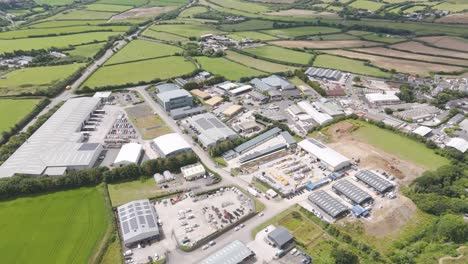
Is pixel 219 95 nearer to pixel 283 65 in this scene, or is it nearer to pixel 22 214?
pixel 283 65

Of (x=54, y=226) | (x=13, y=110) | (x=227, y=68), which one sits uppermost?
(x=227, y=68)

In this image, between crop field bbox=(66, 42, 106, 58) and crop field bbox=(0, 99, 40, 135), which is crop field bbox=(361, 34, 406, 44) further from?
crop field bbox=(0, 99, 40, 135)

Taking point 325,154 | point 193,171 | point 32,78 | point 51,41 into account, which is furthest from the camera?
point 51,41

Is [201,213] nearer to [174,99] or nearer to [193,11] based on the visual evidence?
[174,99]

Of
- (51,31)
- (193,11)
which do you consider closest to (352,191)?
(51,31)

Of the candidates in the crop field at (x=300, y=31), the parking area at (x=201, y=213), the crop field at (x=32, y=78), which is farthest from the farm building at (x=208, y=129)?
the crop field at (x=300, y=31)

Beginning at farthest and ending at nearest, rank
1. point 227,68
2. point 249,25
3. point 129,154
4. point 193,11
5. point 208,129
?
point 193,11 < point 249,25 < point 227,68 < point 208,129 < point 129,154

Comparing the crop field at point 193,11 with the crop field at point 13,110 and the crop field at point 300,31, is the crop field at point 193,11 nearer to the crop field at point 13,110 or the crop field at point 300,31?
the crop field at point 300,31
